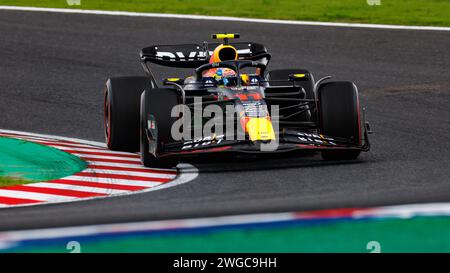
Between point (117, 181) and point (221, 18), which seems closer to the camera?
point (117, 181)

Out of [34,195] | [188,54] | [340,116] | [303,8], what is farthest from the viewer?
[303,8]

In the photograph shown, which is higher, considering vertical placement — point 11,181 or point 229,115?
point 229,115

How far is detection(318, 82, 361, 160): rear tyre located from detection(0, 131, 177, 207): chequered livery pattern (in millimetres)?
1437

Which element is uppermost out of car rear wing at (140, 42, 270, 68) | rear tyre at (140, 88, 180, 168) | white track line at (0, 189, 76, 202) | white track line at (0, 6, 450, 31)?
white track line at (0, 6, 450, 31)

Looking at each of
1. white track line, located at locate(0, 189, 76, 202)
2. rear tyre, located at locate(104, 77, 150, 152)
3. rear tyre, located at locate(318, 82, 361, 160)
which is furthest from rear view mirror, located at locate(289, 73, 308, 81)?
white track line, located at locate(0, 189, 76, 202)

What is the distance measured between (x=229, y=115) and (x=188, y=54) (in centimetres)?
205

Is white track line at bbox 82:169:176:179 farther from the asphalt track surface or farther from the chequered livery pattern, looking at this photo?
the asphalt track surface

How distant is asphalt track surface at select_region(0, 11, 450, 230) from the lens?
301 inches

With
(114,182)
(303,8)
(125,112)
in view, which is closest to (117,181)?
(114,182)

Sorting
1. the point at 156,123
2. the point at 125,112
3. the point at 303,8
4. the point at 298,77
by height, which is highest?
the point at 303,8

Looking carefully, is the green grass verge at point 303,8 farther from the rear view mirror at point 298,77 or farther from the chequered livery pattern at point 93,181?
the chequered livery pattern at point 93,181

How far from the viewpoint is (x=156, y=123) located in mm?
9719

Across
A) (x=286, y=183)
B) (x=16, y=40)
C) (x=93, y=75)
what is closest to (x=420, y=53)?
(x=93, y=75)

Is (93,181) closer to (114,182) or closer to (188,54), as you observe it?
(114,182)
